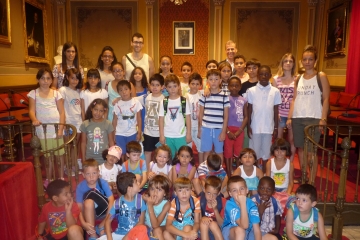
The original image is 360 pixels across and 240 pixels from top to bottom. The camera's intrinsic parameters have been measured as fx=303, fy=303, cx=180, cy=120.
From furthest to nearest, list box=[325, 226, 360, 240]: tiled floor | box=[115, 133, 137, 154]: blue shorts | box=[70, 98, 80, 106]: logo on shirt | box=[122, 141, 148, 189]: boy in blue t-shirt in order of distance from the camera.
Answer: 1. box=[70, 98, 80, 106]: logo on shirt
2. box=[115, 133, 137, 154]: blue shorts
3. box=[122, 141, 148, 189]: boy in blue t-shirt
4. box=[325, 226, 360, 240]: tiled floor

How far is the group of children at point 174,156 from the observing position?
2.52 m

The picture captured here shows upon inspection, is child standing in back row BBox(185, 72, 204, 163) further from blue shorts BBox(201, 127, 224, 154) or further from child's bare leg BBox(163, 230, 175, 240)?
child's bare leg BBox(163, 230, 175, 240)

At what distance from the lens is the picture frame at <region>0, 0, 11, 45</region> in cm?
598

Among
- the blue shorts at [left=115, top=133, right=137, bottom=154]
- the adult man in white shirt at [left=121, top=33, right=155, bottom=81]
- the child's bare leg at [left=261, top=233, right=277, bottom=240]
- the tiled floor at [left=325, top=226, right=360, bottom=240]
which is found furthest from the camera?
the adult man in white shirt at [left=121, top=33, right=155, bottom=81]

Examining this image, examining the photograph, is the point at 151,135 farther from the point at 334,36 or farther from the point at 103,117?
the point at 334,36

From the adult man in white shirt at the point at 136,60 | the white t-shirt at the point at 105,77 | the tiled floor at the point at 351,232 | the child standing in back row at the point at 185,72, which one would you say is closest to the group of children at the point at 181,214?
the tiled floor at the point at 351,232

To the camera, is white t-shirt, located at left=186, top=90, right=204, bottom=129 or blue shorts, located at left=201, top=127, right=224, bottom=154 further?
white t-shirt, located at left=186, top=90, right=204, bottom=129

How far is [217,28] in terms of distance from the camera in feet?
28.5

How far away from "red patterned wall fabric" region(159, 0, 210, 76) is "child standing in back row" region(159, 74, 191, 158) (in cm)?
542

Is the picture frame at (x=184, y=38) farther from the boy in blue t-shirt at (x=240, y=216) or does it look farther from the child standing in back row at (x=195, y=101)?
the boy in blue t-shirt at (x=240, y=216)

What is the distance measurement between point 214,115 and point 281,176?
39.8 inches

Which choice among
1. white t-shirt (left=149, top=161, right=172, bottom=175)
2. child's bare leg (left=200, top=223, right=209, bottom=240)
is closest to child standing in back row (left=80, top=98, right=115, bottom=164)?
white t-shirt (left=149, top=161, right=172, bottom=175)

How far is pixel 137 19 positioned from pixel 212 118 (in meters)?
6.04

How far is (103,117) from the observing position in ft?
12.1
